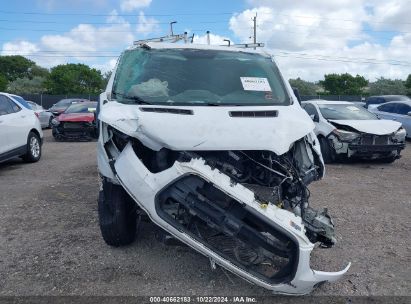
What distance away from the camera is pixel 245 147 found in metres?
3.48

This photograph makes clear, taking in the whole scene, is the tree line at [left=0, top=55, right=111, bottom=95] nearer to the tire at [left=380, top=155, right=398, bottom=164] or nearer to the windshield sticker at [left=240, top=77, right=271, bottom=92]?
the tire at [left=380, top=155, right=398, bottom=164]

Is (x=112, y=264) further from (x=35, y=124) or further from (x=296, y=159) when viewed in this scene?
(x=35, y=124)

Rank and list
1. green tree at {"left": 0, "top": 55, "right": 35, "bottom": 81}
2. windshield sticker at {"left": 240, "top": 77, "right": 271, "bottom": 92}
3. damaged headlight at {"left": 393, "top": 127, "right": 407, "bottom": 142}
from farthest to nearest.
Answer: green tree at {"left": 0, "top": 55, "right": 35, "bottom": 81} → damaged headlight at {"left": 393, "top": 127, "right": 407, "bottom": 142} → windshield sticker at {"left": 240, "top": 77, "right": 271, "bottom": 92}

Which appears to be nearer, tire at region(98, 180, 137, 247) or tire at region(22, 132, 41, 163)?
tire at region(98, 180, 137, 247)

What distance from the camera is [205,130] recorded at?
3.54 meters

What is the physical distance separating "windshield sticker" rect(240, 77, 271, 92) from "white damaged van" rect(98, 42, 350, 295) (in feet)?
0.05

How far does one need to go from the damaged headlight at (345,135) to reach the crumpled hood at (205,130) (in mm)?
6073

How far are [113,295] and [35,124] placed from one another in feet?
25.0

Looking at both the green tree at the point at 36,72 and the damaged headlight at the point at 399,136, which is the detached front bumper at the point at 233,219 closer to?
the damaged headlight at the point at 399,136

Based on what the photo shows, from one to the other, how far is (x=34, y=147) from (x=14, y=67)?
73.7 metres

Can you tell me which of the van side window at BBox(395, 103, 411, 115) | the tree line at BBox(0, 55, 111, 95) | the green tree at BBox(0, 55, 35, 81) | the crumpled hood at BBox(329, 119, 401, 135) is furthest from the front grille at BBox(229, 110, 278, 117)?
the green tree at BBox(0, 55, 35, 81)

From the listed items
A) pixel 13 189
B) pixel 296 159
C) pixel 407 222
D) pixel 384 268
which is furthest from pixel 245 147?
pixel 13 189

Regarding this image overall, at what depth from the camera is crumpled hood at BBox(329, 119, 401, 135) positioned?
948 cm

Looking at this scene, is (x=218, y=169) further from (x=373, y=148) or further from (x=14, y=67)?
(x=14, y=67)
